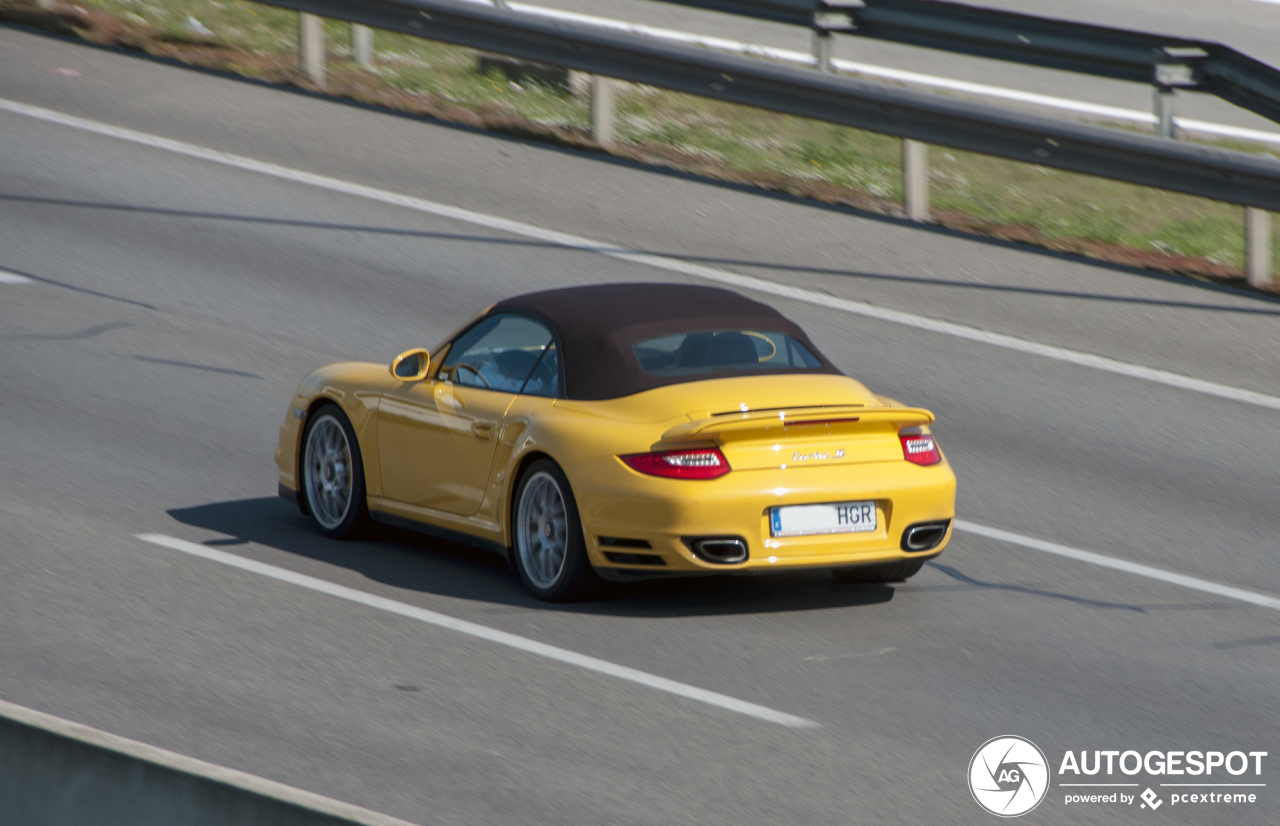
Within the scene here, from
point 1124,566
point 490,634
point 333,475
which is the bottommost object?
point 1124,566

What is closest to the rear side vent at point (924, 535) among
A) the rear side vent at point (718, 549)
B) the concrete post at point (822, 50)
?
the rear side vent at point (718, 549)

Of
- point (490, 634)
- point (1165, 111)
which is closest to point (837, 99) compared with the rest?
point (1165, 111)

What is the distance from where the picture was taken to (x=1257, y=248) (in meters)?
14.5

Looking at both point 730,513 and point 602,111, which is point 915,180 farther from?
point 730,513

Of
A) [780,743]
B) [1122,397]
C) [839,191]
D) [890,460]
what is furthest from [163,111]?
[780,743]

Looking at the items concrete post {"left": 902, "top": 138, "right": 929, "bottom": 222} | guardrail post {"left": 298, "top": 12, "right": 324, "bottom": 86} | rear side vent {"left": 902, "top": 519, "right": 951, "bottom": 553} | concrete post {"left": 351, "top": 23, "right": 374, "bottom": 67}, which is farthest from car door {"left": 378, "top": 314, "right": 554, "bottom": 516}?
concrete post {"left": 351, "top": 23, "right": 374, "bottom": 67}

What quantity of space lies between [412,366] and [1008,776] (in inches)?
158

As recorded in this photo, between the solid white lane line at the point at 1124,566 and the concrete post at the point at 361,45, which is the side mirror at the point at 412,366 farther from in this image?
the concrete post at the point at 361,45

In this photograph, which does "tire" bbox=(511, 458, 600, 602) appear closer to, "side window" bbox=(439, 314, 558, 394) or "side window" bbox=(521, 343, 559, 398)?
"side window" bbox=(521, 343, 559, 398)

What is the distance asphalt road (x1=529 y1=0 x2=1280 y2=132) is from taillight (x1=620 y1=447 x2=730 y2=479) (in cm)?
1432

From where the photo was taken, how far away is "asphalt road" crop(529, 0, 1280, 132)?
77.5 ft

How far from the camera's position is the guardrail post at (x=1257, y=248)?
14391 mm

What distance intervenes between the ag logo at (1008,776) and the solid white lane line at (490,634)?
0.64 meters

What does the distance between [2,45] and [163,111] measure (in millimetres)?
3082
